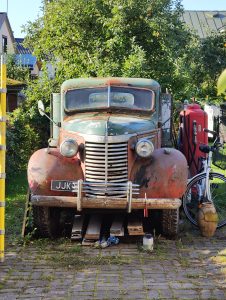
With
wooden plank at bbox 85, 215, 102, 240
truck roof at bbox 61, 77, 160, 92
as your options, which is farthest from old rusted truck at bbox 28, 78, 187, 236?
truck roof at bbox 61, 77, 160, 92

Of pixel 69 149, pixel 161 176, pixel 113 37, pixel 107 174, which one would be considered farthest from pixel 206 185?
pixel 113 37

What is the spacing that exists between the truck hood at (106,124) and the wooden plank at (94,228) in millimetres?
1202

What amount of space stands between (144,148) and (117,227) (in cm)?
107

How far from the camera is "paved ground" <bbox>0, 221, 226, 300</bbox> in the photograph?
4.80 m

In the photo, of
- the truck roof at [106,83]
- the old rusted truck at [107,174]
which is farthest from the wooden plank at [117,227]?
the truck roof at [106,83]

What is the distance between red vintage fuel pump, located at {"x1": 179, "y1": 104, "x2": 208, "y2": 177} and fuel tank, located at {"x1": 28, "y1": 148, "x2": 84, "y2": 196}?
8.86ft

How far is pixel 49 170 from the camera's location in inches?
258

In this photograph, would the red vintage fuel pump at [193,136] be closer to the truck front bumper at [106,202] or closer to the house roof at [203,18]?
the truck front bumper at [106,202]

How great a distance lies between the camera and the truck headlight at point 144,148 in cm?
654

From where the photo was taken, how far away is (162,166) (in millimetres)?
6527

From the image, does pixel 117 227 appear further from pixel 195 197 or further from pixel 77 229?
pixel 195 197

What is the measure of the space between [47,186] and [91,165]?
1.97 feet

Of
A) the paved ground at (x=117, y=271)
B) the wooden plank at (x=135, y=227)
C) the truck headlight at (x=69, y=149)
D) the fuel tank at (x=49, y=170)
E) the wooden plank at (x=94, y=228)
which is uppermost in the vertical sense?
the truck headlight at (x=69, y=149)

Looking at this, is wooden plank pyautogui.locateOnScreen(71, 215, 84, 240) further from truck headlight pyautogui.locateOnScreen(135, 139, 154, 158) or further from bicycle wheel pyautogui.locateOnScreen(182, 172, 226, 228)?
bicycle wheel pyautogui.locateOnScreen(182, 172, 226, 228)
